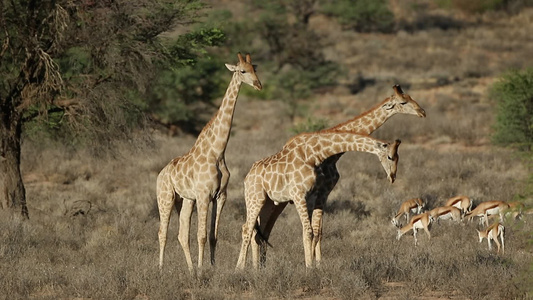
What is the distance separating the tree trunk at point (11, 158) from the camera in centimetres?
1331

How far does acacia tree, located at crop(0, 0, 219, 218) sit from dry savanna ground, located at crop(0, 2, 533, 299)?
0.95 m

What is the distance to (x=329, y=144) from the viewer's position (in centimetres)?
978

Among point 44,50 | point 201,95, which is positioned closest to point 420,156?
point 201,95

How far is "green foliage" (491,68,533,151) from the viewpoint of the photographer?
22.1 metres

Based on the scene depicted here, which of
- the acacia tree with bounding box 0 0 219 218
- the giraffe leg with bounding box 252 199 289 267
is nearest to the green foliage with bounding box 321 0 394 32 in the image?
the acacia tree with bounding box 0 0 219 218

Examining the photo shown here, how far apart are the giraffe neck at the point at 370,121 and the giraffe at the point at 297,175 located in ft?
1.49

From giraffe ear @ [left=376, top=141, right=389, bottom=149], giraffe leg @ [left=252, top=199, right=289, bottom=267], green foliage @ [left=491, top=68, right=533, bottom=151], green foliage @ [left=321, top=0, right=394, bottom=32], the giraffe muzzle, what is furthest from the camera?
green foliage @ [left=321, top=0, right=394, bottom=32]

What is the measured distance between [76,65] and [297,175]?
5695mm

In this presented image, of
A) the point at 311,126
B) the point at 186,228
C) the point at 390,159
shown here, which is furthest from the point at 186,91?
the point at 390,159

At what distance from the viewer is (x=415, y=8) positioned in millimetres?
65000

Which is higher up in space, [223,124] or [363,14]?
[363,14]

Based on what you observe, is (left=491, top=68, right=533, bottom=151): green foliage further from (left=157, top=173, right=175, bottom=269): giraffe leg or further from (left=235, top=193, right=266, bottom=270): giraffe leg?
(left=157, top=173, right=175, bottom=269): giraffe leg

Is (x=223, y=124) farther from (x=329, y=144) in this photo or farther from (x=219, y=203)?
(x=329, y=144)

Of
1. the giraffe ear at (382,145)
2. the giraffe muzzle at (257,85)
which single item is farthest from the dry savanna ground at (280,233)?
the giraffe muzzle at (257,85)
